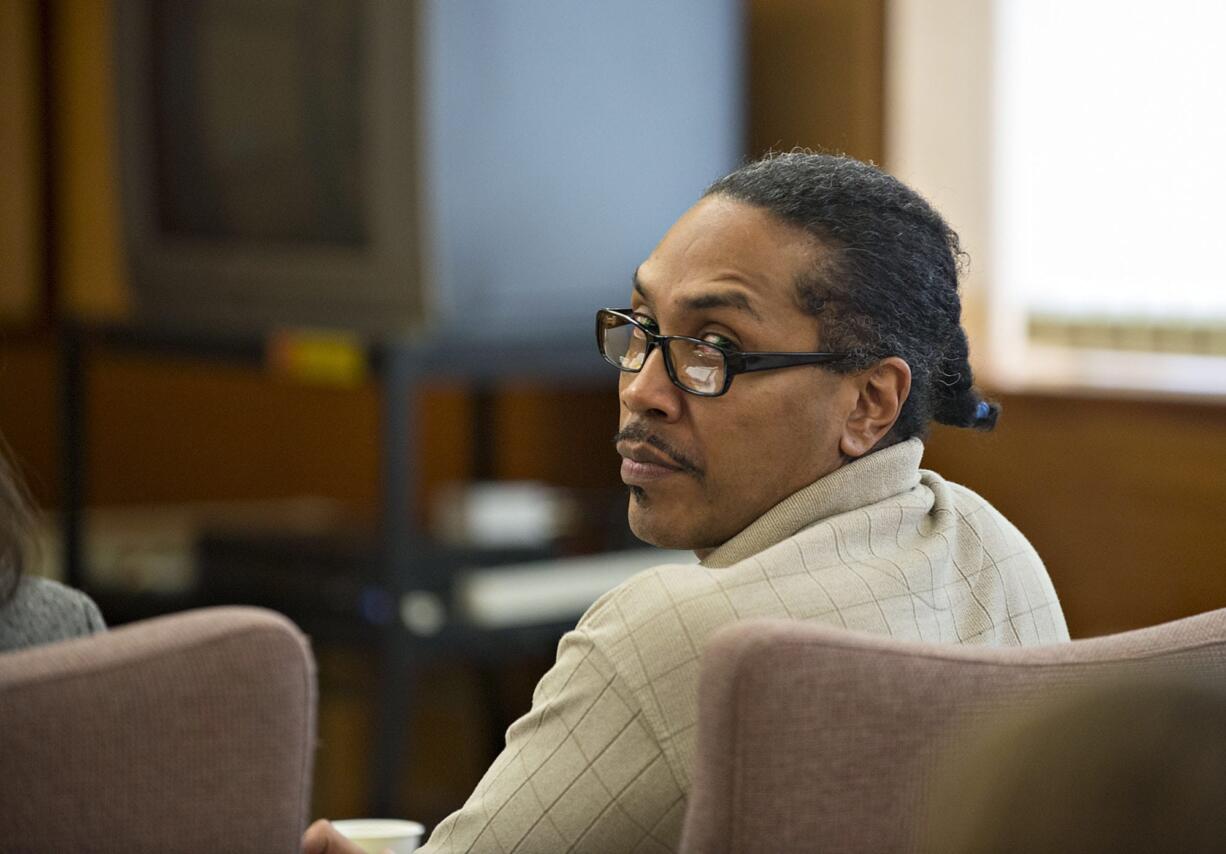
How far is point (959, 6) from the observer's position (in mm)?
3271

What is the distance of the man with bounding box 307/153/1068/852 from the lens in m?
1.13

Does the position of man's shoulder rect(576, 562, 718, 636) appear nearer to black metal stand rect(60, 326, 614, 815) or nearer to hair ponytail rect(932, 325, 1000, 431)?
hair ponytail rect(932, 325, 1000, 431)

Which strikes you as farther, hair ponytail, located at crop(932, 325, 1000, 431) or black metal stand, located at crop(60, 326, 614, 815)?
black metal stand, located at crop(60, 326, 614, 815)

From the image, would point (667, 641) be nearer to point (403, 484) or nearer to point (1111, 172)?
point (403, 484)

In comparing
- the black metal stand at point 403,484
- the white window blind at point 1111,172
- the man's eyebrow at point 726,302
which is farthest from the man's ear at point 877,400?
the white window blind at point 1111,172

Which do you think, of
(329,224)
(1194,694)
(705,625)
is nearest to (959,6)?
(329,224)

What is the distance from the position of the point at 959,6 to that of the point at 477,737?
191cm

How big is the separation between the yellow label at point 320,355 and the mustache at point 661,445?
1581 millimetres

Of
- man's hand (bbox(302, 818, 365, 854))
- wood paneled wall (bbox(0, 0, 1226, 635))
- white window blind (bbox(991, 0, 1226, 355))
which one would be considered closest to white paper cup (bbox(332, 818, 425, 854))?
man's hand (bbox(302, 818, 365, 854))

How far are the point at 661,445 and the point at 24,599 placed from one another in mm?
494

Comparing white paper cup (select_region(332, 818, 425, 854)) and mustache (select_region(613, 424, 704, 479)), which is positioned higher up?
mustache (select_region(613, 424, 704, 479))

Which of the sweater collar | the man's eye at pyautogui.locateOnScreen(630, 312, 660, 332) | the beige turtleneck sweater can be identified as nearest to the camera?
the beige turtleneck sweater

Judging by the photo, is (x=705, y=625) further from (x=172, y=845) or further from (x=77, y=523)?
(x=77, y=523)

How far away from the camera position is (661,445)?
1.35 metres
